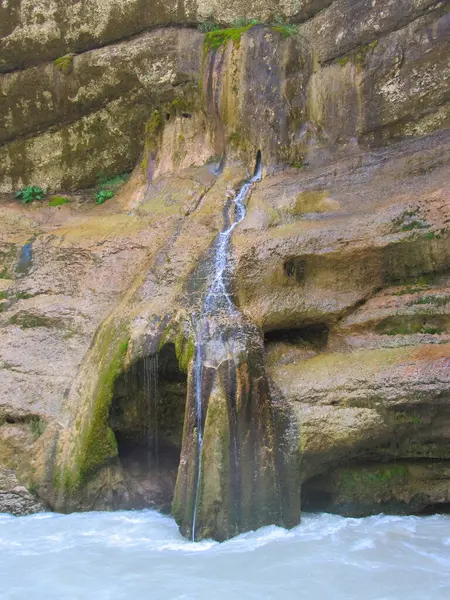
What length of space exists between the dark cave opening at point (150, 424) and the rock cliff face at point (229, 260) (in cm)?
2

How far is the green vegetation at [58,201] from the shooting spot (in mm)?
11641

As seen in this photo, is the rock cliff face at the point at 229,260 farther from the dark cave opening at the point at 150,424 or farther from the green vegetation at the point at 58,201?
the green vegetation at the point at 58,201

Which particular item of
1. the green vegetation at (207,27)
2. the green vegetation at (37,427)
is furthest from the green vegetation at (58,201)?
the green vegetation at (37,427)

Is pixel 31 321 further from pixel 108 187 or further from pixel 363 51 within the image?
pixel 363 51

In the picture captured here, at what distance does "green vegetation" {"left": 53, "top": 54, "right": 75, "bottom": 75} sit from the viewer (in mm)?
11828

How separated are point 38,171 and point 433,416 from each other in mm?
9256

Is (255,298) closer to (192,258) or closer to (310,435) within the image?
(192,258)

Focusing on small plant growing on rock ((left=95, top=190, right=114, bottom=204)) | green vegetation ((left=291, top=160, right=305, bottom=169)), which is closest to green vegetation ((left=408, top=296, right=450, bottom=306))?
green vegetation ((left=291, top=160, right=305, bottom=169))

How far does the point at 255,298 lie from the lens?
724cm

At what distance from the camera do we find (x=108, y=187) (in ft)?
39.2

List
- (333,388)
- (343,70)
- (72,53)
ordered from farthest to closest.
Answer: (72,53), (343,70), (333,388)

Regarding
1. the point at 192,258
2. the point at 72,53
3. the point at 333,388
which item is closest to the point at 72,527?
the point at 333,388

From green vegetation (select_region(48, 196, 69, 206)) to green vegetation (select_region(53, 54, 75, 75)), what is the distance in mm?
2463

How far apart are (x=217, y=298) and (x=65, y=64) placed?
23.6ft
